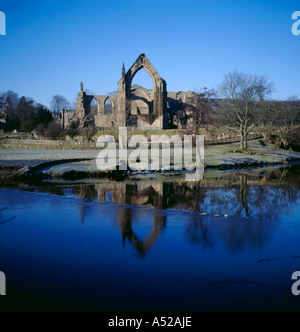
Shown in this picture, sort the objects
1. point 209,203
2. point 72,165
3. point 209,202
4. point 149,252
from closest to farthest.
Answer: point 149,252, point 209,203, point 209,202, point 72,165

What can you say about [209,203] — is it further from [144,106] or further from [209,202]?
[144,106]

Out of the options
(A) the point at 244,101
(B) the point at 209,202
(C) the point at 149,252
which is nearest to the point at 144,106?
(A) the point at 244,101

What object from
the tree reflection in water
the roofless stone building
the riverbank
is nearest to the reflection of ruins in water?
the tree reflection in water

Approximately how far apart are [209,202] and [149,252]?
6530 millimetres

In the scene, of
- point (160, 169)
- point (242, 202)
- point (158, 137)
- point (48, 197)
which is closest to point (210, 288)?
point (242, 202)

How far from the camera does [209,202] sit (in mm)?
14539

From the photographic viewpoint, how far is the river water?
20.5 ft

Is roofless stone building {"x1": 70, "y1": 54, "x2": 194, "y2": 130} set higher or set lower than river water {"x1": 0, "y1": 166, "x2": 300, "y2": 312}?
higher

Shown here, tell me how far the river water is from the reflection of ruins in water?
0.15 feet

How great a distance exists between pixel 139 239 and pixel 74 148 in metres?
29.3

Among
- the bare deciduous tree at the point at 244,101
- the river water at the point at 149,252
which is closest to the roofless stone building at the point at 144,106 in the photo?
the bare deciduous tree at the point at 244,101

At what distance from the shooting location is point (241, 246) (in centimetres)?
886

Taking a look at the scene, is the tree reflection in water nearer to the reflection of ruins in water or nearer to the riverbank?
the reflection of ruins in water
